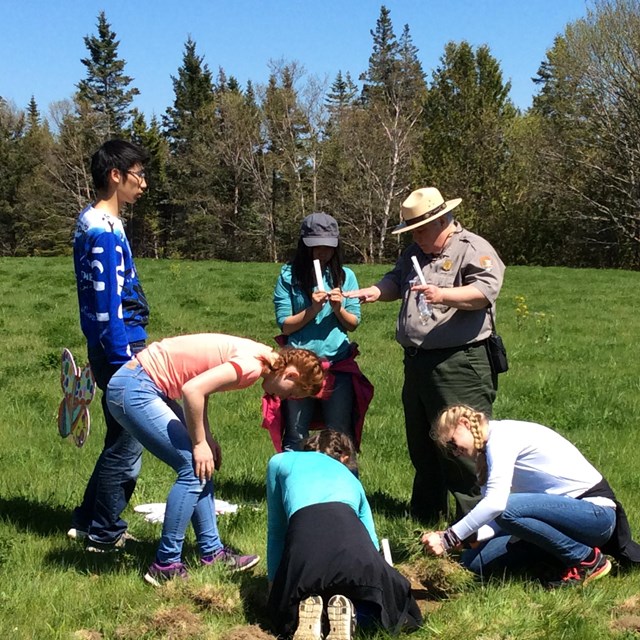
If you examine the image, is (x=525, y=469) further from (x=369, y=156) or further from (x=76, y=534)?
(x=369, y=156)

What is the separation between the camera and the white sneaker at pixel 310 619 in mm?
3203

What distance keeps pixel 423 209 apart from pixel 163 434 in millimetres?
1975

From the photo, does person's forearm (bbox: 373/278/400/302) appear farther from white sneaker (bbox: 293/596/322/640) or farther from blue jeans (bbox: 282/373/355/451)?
white sneaker (bbox: 293/596/322/640)

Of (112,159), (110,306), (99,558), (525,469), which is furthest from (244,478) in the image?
(112,159)

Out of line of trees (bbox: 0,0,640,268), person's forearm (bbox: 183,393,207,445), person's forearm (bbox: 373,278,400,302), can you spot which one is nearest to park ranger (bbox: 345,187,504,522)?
person's forearm (bbox: 373,278,400,302)

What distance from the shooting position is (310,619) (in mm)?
3236

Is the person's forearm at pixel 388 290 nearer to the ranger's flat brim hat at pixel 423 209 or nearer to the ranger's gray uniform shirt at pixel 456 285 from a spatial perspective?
the ranger's gray uniform shirt at pixel 456 285

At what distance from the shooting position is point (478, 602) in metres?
3.84

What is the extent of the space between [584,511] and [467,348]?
119 centimetres

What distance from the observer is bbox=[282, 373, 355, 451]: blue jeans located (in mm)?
5164

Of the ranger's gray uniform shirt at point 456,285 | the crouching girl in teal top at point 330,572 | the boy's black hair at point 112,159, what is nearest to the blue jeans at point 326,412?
the ranger's gray uniform shirt at point 456,285

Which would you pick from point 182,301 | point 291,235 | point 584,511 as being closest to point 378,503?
point 584,511

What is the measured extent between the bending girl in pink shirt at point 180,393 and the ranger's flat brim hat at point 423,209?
1187mm

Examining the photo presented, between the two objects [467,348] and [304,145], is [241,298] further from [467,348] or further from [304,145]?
[304,145]
